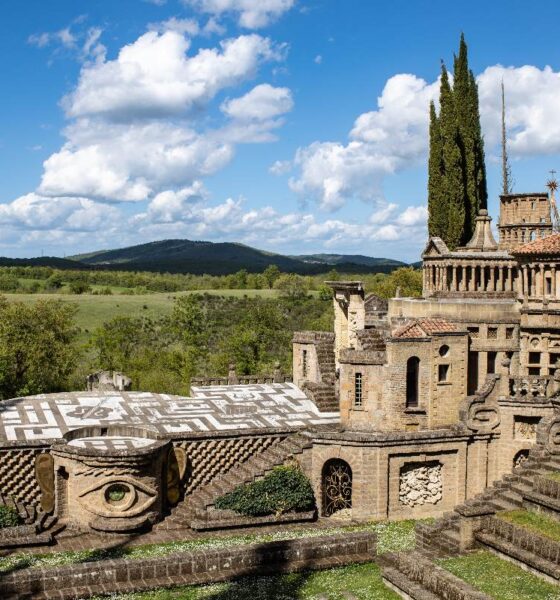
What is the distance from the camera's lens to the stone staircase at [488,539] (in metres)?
14.5

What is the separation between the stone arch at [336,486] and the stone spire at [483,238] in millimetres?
10004

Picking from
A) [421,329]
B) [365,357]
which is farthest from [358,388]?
[421,329]

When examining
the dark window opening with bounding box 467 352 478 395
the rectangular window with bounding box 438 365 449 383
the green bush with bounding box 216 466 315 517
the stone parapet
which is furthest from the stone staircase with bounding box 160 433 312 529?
the dark window opening with bounding box 467 352 478 395

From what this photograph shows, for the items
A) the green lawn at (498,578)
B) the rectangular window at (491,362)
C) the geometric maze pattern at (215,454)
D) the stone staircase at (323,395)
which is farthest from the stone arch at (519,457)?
the green lawn at (498,578)

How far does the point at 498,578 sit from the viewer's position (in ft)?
50.9

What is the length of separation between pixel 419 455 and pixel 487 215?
10826 mm

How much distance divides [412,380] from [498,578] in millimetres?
10858

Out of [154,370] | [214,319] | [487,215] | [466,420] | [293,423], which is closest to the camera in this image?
[466,420]

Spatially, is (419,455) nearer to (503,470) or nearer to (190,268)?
(503,470)

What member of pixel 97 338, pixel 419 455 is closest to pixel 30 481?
pixel 419 455

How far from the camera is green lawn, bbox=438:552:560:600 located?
14648 mm

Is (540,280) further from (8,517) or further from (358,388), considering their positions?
(8,517)

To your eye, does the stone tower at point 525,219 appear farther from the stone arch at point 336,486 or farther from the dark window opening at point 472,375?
the stone arch at point 336,486

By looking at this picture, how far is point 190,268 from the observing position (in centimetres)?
19175
